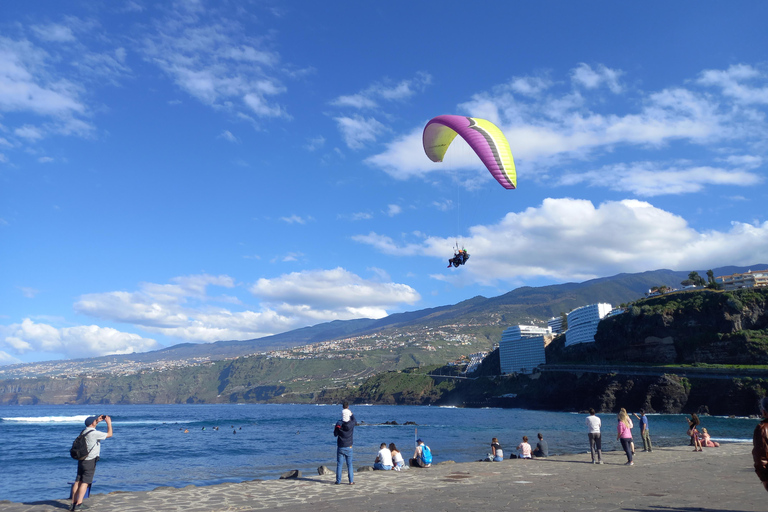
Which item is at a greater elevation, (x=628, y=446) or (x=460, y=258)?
(x=460, y=258)

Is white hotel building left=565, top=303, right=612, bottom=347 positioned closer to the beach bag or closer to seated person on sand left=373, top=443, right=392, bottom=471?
the beach bag

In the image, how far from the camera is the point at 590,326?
131875 mm

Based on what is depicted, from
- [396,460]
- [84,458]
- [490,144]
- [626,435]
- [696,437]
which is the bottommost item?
[696,437]

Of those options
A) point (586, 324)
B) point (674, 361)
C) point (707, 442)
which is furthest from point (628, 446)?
point (586, 324)

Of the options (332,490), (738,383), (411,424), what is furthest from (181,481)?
(738,383)

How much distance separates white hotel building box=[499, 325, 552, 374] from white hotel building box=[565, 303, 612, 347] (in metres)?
12.4

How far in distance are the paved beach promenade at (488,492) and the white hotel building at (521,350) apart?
14145 cm

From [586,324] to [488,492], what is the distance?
135 metres

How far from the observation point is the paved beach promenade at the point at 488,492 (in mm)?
9695

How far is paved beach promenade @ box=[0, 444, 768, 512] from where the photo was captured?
382 inches

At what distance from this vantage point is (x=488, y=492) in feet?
37.1

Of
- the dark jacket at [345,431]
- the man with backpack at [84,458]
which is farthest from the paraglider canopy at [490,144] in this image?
the man with backpack at [84,458]

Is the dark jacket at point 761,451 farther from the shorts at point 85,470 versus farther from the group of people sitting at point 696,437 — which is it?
the group of people sitting at point 696,437

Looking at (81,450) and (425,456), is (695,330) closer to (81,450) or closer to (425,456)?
(425,456)
